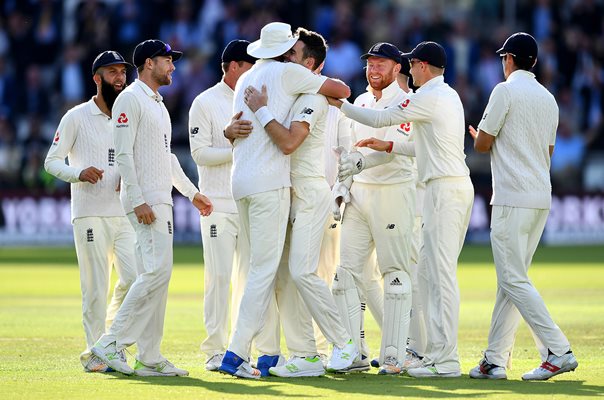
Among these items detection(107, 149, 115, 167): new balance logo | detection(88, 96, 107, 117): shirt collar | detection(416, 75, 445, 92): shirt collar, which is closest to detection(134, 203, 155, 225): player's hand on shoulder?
detection(107, 149, 115, 167): new balance logo

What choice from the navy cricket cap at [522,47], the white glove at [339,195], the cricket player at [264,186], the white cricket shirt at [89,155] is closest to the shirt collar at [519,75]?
the navy cricket cap at [522,47]

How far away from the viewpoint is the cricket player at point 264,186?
359 inches

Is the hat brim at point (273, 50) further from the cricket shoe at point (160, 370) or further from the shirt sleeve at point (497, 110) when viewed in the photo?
the cricket shoe at point (160, 370)

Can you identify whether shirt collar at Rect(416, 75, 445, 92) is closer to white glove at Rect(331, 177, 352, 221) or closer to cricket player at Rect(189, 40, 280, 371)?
white glove at Rect(331, 177, 352, 221)

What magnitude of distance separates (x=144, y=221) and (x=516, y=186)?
2.73 m

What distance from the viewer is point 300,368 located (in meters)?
9.30

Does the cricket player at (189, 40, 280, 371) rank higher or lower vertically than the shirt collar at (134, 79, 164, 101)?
lower

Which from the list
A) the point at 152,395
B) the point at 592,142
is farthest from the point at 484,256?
the point at 152,395

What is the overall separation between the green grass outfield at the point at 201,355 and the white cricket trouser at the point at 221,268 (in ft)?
1.14

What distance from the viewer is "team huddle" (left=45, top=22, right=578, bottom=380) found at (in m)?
9.19

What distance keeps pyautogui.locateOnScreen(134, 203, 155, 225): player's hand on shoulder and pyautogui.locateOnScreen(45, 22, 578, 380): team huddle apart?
18 mm

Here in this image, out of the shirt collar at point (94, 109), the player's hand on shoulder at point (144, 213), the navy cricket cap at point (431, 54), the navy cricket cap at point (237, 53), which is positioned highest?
the navy cricket cap at point (237, 53)

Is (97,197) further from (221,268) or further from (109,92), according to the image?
(221,268)

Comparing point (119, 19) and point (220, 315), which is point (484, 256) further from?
point (220, 315)
